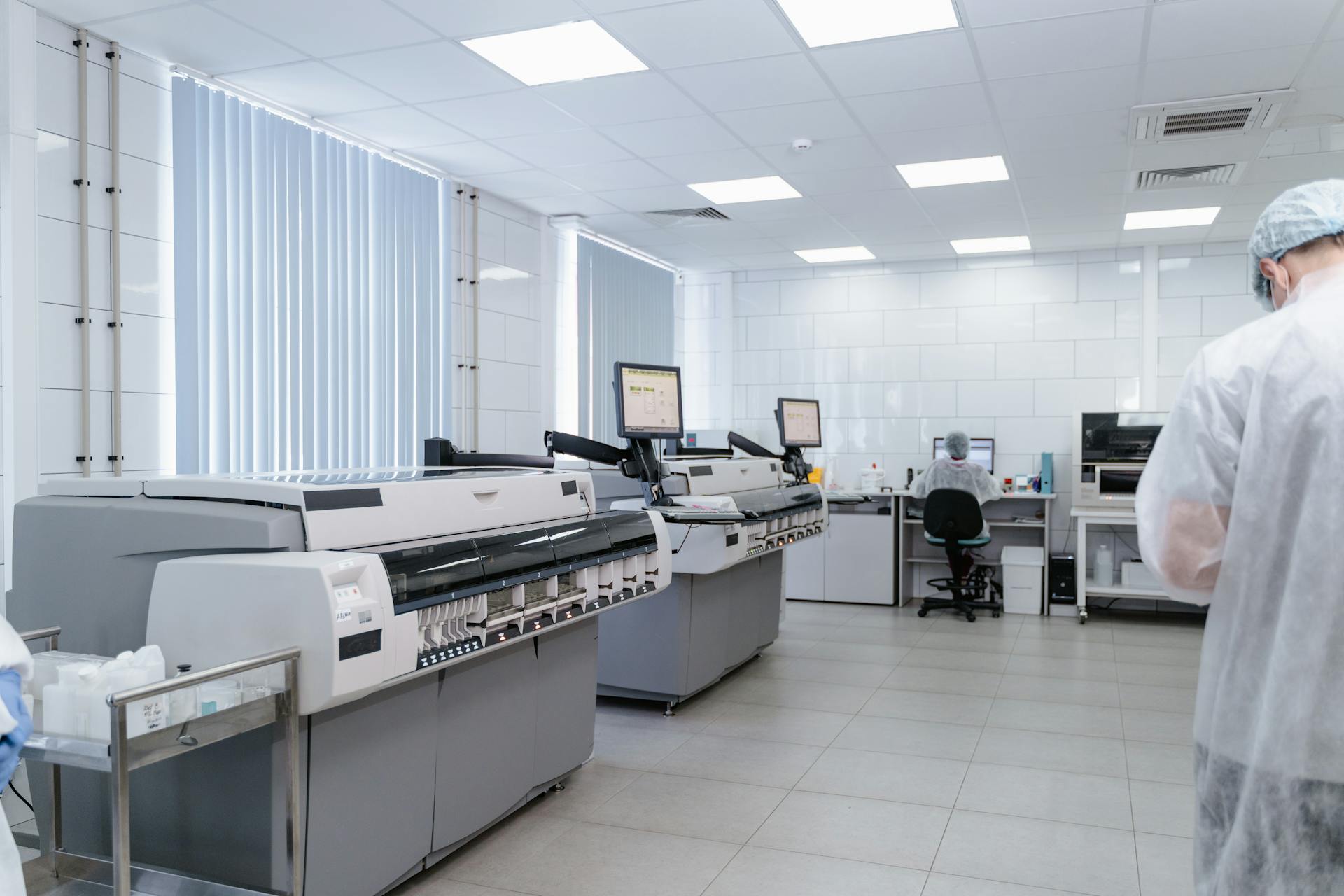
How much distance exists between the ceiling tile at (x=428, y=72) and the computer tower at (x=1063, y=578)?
190 inches

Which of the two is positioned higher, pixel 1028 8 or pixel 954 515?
pixel 1028 8

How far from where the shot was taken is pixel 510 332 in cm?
580

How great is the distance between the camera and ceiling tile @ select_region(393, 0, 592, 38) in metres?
3.22

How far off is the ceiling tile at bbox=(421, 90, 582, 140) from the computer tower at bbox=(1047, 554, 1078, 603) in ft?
14.5

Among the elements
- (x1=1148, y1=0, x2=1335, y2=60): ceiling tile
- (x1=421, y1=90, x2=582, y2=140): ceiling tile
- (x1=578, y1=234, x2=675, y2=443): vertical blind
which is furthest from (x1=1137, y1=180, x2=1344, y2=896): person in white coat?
(x1=578, y1=234, x2=675, y2=443): vertical blind

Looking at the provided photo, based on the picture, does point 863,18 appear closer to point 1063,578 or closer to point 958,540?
point 958,540

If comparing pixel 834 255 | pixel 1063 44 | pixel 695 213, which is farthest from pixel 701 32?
pixel 834 255

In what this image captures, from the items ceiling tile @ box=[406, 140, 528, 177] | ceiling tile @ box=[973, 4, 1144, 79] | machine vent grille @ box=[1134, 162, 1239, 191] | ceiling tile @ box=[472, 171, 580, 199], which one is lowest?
machine vent grille @ box=[1134, 162, 1239, 191]

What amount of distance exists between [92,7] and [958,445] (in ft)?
17.5

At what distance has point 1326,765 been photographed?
1.33m

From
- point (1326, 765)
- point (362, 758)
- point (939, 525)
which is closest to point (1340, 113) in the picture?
point (939, 525)

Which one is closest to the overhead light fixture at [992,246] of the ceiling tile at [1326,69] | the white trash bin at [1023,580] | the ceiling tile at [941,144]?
the ceiling tile at [941,144]

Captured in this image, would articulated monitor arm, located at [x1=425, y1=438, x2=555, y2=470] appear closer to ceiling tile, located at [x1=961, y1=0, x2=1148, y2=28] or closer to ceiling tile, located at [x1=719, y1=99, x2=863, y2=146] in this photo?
ceiling tile, located at [x1=719, y1=99, x2=863, y2=146]

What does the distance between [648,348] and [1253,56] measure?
4.68m
